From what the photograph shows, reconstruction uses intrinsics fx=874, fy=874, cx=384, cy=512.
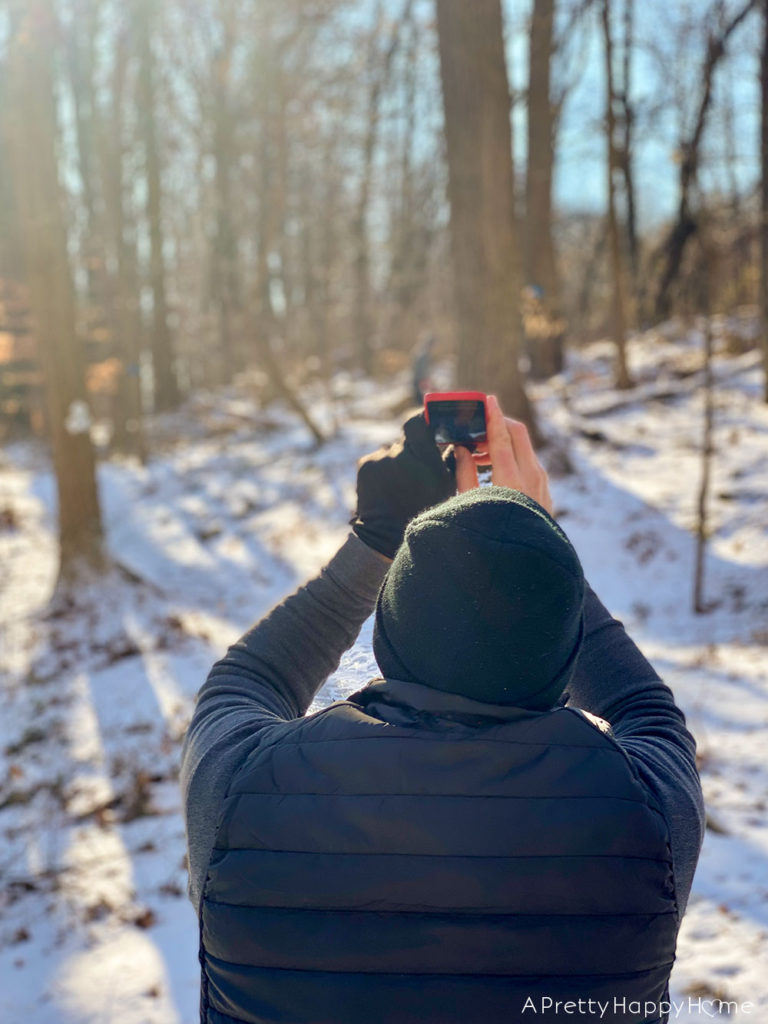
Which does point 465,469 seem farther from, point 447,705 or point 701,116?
point 701,116

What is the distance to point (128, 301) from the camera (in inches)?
649

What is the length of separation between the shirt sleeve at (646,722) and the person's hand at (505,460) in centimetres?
25

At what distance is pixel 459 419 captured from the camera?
157 centimetres

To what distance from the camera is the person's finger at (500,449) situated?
4.98 feet

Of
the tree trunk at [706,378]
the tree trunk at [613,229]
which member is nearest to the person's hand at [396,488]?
the tree trunk at [706,378]

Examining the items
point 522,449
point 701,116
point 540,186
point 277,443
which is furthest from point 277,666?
point 277,443

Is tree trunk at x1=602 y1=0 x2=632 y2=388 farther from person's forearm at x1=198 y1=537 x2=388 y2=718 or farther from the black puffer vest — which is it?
the black puffer vest

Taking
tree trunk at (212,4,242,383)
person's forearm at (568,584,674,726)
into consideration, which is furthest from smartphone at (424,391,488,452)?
tree trunk at (212,4,242,383)

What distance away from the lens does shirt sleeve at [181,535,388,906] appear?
48.9 inches

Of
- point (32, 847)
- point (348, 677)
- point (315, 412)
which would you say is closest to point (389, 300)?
point (315, 412)

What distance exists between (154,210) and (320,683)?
62.8 ft

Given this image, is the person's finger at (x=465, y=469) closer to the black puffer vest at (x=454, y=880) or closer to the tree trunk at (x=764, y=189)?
the black puffer vest at (x=454, y=880)

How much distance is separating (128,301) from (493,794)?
16754 mm

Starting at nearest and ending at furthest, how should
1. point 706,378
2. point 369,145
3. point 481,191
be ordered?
point 706,378 → point 481,191 → point 369,145
